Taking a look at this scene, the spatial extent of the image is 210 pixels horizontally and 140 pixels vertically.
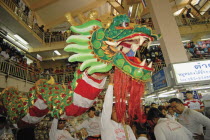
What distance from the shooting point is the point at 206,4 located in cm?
883

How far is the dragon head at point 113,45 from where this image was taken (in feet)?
3.63

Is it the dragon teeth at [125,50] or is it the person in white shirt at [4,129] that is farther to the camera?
the person in white shirt at [4,129]

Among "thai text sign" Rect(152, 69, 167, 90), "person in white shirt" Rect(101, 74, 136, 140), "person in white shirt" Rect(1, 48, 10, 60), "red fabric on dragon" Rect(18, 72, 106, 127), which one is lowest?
"person in white shirt" Rect(101, 74, 136, 140)

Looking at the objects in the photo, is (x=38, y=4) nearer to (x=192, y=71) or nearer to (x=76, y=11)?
(x=76, y=11)

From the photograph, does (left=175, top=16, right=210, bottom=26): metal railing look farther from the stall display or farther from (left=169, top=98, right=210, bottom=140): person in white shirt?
the stall display

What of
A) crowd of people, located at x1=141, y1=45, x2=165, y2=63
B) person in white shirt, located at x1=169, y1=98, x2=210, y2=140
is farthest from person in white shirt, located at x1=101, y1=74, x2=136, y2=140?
crowd of people, located at x1=141, y1=45, x2=165, y2=63

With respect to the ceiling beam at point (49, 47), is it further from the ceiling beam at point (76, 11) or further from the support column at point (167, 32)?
the support column at point (167, 32)

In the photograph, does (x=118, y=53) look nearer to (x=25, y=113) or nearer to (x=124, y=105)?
(x=124, y=105)

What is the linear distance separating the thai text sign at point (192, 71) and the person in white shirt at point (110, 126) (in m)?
1.42

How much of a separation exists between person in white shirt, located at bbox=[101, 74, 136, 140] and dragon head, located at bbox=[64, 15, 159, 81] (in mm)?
178

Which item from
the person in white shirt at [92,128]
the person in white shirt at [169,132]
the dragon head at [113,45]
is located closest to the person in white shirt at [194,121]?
the person in white shirt at [169,132]

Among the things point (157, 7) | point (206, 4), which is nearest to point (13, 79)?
point (157, 7)

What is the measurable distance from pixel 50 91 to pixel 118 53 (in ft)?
3.97

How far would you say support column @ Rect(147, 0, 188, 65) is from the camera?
3981 mm
